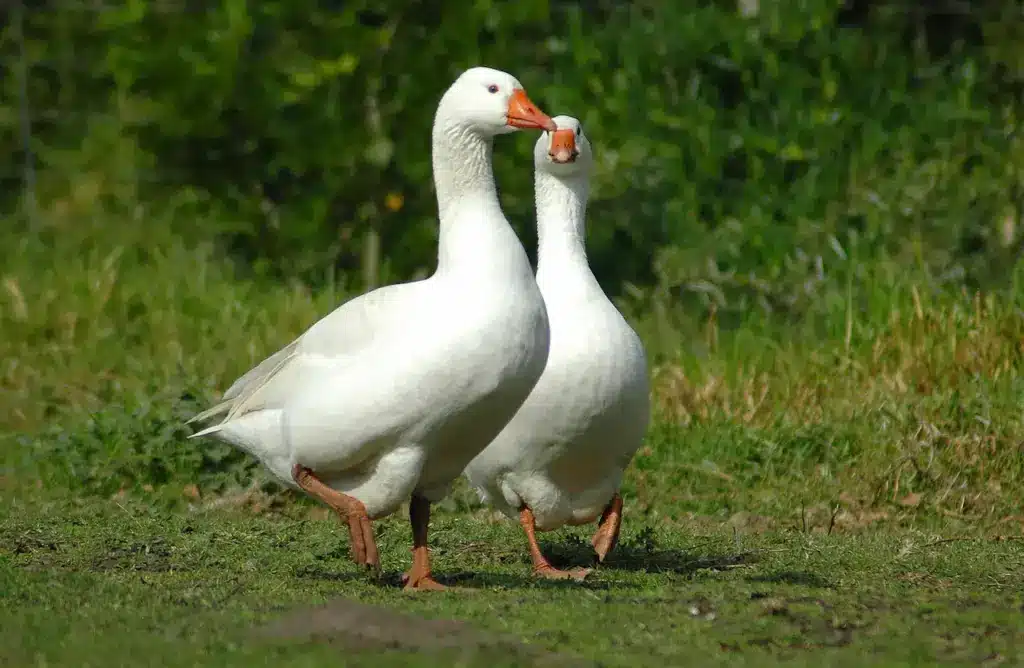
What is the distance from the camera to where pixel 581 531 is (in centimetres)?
753

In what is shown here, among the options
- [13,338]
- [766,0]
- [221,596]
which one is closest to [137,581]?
[221,596]

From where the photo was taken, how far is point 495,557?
21.6ft

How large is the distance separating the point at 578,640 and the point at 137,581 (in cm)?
178

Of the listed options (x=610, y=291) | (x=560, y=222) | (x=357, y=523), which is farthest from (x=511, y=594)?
(x=610, y=291)

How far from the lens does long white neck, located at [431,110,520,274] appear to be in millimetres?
5516

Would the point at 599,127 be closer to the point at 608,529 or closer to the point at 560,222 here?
the point at 560,222

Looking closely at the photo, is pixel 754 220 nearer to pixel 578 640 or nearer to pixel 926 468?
pixel 926 468

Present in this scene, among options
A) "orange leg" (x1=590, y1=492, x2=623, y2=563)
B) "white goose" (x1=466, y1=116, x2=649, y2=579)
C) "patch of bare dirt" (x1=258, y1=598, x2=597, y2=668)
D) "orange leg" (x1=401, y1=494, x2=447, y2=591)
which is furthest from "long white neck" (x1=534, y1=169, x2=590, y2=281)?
"patch of bare dirt" (x1=258, y1=598, x2=597, y2=668)

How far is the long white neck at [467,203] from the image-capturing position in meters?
5.52

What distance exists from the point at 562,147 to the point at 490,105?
121 centimetres

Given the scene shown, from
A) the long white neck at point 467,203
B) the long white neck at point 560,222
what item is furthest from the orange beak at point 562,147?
the long white neck at point 467,203

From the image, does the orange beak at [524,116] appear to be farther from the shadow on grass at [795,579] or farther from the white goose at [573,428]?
the shadow on grass at [795,579]

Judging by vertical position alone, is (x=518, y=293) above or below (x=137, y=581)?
above

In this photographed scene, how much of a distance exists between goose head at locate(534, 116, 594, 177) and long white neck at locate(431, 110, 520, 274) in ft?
3.59
